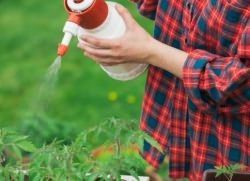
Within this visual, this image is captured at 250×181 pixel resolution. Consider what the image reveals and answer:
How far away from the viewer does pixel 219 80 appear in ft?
7.87

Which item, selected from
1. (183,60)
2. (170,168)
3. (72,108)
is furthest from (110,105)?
(183,60)

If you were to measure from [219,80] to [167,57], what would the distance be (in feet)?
0.55

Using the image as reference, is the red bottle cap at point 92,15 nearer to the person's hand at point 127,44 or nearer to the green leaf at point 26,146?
the person's hand at point 127,44

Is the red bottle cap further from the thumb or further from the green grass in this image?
the green grass

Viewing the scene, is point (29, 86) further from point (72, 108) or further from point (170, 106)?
point (170, 106)

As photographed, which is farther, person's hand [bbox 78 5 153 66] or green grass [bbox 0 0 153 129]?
green grass [bbox 0 0 153 129]

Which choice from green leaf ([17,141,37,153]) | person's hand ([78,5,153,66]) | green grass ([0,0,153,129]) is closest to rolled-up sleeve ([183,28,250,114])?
person's hand ([78,5,153,66])

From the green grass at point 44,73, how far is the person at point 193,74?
1957mm

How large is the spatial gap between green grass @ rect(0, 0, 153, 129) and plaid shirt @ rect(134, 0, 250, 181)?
1939 millimetres

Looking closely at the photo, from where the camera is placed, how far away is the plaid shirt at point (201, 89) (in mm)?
2389

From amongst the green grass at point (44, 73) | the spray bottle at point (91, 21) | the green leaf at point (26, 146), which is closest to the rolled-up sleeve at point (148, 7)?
the spray bottle at point (91, 21)

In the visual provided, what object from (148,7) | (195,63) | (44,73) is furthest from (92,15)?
(44,73)

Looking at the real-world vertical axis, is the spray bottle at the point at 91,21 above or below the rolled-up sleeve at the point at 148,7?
below

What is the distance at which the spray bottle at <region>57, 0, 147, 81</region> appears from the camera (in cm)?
240
